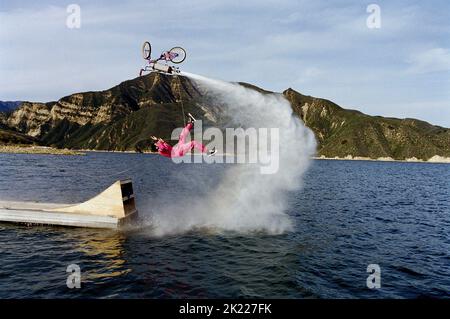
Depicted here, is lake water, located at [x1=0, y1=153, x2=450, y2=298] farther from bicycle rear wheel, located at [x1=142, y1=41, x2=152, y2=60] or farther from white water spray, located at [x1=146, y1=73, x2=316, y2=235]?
bicycle rear wheel, located at [x1=142, y1=41, x2=152, y2=60]

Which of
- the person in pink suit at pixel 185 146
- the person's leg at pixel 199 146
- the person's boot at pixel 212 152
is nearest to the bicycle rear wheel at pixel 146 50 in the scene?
the person in pink suit at pixel 185 146

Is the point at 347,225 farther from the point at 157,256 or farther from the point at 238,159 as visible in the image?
the point at 157,256

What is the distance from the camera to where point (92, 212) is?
32.8 metres

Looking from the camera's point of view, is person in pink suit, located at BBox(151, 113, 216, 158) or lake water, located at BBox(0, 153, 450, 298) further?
person in pink suit, located at BBox(151, 113, 216, 158)

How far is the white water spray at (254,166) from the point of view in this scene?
114 ft

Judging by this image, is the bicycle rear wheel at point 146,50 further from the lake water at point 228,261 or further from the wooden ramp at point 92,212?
the lake water at point 228,261

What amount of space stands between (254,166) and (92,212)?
18.9 m

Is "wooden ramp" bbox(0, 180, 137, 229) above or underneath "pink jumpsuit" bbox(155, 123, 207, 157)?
underneath

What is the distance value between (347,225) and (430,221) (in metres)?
14.2

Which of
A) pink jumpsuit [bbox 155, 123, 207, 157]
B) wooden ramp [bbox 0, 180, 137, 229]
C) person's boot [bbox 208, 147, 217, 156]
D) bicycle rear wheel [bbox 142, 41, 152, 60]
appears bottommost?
wooden ramp [bbox 0, 180, 137, 229]

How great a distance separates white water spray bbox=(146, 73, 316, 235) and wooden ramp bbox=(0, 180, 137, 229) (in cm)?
385

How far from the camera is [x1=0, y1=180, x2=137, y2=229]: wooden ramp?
Result: 3188 cm

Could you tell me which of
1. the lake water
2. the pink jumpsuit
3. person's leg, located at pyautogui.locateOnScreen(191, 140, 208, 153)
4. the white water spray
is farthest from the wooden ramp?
person's leg, located at pyautogui.locateOnScreen(191, 140, 208, 153)
